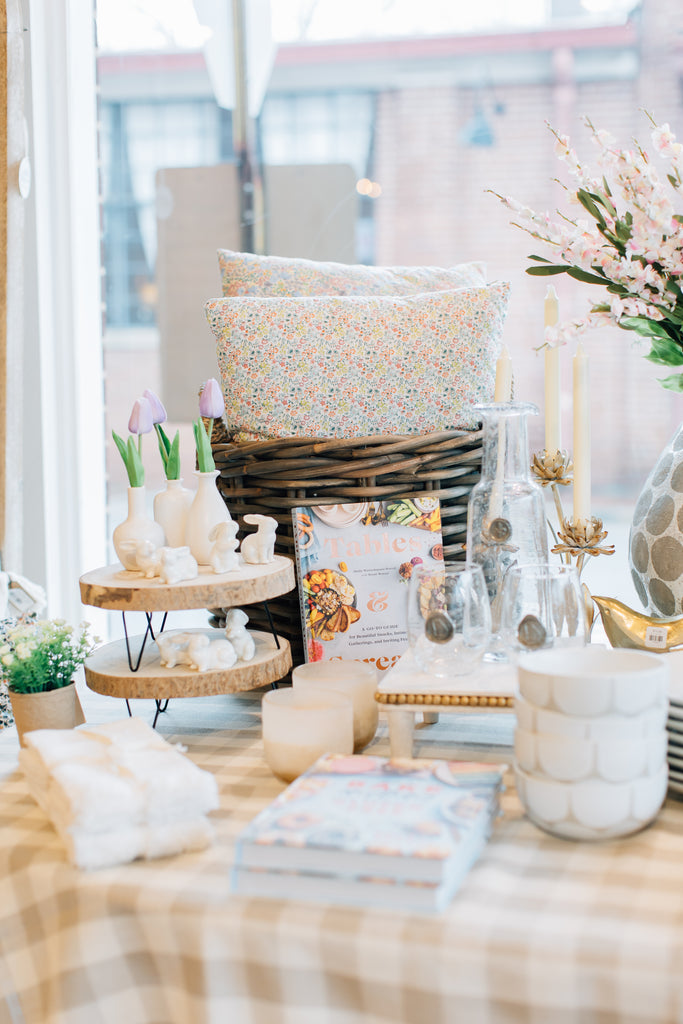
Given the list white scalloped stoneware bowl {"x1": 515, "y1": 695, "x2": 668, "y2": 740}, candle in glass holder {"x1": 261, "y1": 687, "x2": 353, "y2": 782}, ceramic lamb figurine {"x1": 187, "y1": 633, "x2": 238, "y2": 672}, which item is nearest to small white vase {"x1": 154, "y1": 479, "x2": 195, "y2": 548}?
ceramic lamb figurine {"x1": 187, "y1": 633, "x2": 238, "y2": 672}

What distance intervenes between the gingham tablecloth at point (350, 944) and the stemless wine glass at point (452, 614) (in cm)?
17

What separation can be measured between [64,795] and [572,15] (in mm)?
1615

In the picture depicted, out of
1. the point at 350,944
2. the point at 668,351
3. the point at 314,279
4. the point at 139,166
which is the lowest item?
the point at 350,944

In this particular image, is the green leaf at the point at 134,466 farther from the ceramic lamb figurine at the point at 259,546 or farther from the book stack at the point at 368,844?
the book stack at the point at 368,844

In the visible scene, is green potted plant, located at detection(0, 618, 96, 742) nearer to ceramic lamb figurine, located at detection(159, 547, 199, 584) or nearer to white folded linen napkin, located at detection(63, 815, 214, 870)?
ceramic lamb figurine, located at detection(159, 547, 199, 584)

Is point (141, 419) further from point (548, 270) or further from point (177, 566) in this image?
point (548, 270)

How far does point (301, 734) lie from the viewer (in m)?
0.79

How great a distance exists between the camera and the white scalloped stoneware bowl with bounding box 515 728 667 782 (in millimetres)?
652

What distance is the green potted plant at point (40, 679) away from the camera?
3.01ft

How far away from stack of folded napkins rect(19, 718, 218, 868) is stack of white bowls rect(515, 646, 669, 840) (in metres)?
0.25

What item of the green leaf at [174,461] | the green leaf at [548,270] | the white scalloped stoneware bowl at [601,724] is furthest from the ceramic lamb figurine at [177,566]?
the green leaf at [548,270]

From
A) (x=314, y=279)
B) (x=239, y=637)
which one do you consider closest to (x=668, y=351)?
(x=314, y=279)

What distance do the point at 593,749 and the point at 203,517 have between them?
0.47 metres

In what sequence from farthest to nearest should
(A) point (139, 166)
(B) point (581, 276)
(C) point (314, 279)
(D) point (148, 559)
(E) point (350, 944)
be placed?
(A) point (139, 166) → (C) point (314, 279) → (B) point (581, 276) → (D) point (148, 559) → (E) point (350, 944)
